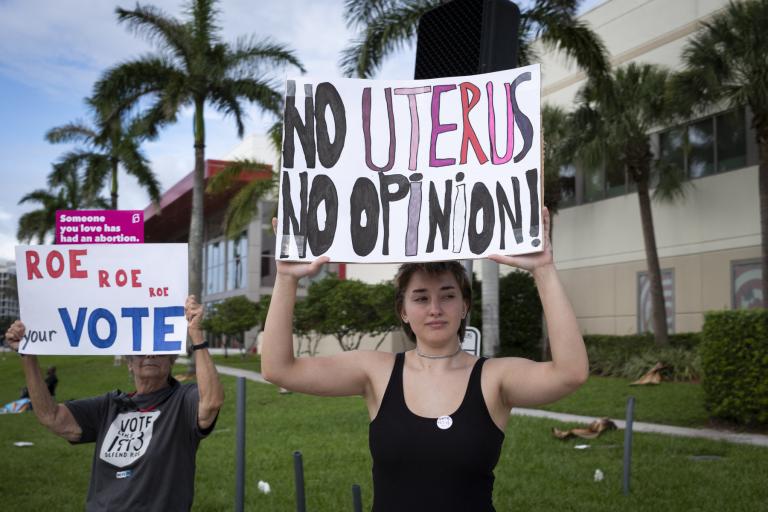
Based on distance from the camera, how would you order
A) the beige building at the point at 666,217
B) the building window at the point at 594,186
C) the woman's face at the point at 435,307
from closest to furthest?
the woman's face at the point at 435,307 → the beige building at the point at 666,217 → the building window at the point at 594,186

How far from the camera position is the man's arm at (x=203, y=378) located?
11.6 ft

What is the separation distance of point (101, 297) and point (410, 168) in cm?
185

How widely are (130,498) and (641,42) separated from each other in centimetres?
2383

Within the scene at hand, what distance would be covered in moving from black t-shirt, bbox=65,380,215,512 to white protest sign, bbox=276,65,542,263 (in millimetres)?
1411

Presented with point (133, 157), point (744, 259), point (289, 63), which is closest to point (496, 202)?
point (744, 259)

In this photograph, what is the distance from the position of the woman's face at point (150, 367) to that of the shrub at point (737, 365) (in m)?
10.1

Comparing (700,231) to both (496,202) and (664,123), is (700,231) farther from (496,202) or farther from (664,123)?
(496,202)

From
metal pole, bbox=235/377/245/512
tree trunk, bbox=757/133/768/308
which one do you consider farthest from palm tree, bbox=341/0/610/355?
metal pole, bbox=235/377/245/512

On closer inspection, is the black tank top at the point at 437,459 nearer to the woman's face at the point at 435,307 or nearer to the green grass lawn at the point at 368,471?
the woman's face at the point at 435,307

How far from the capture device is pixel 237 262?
5278 cm

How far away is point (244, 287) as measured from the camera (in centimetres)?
5100

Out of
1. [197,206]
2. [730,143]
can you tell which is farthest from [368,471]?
[197,206]

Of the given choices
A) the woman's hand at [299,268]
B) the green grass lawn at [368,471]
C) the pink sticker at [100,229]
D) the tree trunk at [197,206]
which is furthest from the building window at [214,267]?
the woman's hand at [299,268]

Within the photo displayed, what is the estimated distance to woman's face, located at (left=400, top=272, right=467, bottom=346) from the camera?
2734mm
